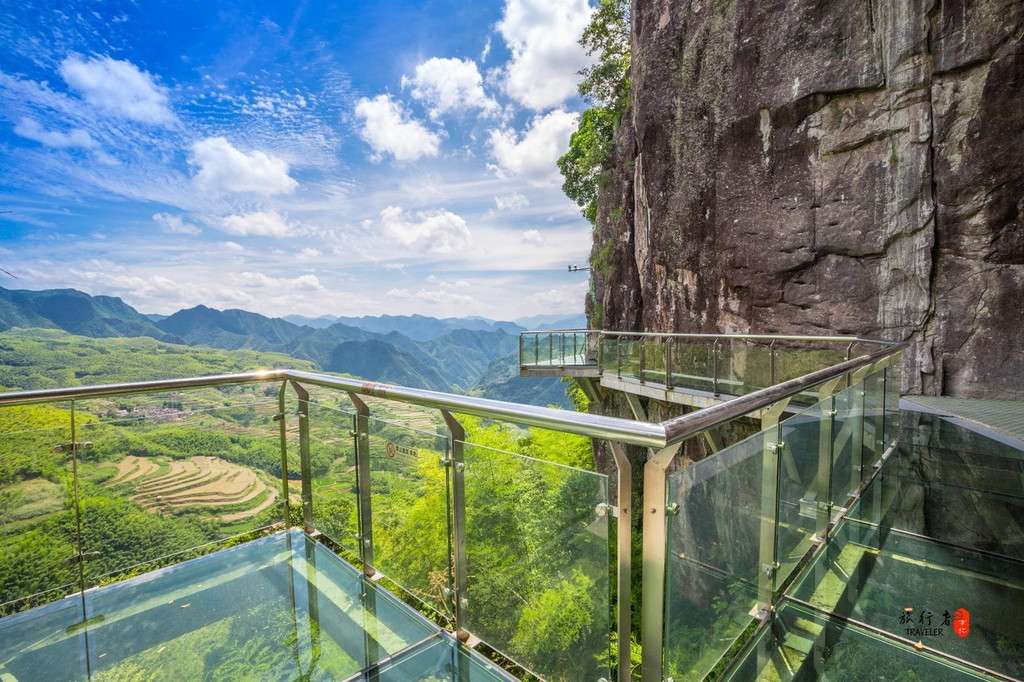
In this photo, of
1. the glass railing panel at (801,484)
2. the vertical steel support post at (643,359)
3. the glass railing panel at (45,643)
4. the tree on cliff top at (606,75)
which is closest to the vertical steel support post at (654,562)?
the glass railing panel at (801,484)

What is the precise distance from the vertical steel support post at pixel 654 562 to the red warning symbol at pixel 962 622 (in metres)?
1.57

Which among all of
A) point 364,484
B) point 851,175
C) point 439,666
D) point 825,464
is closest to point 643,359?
point 851,175

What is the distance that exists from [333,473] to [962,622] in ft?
9.87

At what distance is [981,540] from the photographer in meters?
2.82

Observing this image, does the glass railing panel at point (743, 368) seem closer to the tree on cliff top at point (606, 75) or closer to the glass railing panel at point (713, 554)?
the glass railing panel at point (713, 554)

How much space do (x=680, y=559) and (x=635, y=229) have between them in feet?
67.8

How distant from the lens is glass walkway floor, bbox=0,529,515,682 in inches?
70.5

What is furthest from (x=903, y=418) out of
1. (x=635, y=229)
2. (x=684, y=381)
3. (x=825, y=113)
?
(x=635, y=229)

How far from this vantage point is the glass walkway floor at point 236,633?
1791 millimetres

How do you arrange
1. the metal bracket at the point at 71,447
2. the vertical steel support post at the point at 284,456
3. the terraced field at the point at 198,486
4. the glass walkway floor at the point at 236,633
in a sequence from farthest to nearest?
the vertical steel support post at the point at 284,456
the terraced field at the point at 198,486
the metal bracket at the point at 71,447
the glass walkway floor at the point at 236,633

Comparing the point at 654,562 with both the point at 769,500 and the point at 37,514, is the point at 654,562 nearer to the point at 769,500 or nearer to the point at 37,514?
the point at 769,500

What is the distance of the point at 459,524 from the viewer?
6.08 ft

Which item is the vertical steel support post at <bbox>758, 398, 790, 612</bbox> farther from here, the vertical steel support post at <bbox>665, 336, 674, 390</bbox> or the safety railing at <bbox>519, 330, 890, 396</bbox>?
the vertical steel support post at <bbox>665, 336, 674, 390</bbox>

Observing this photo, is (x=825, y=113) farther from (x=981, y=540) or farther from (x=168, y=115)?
(x=168, y=115)
